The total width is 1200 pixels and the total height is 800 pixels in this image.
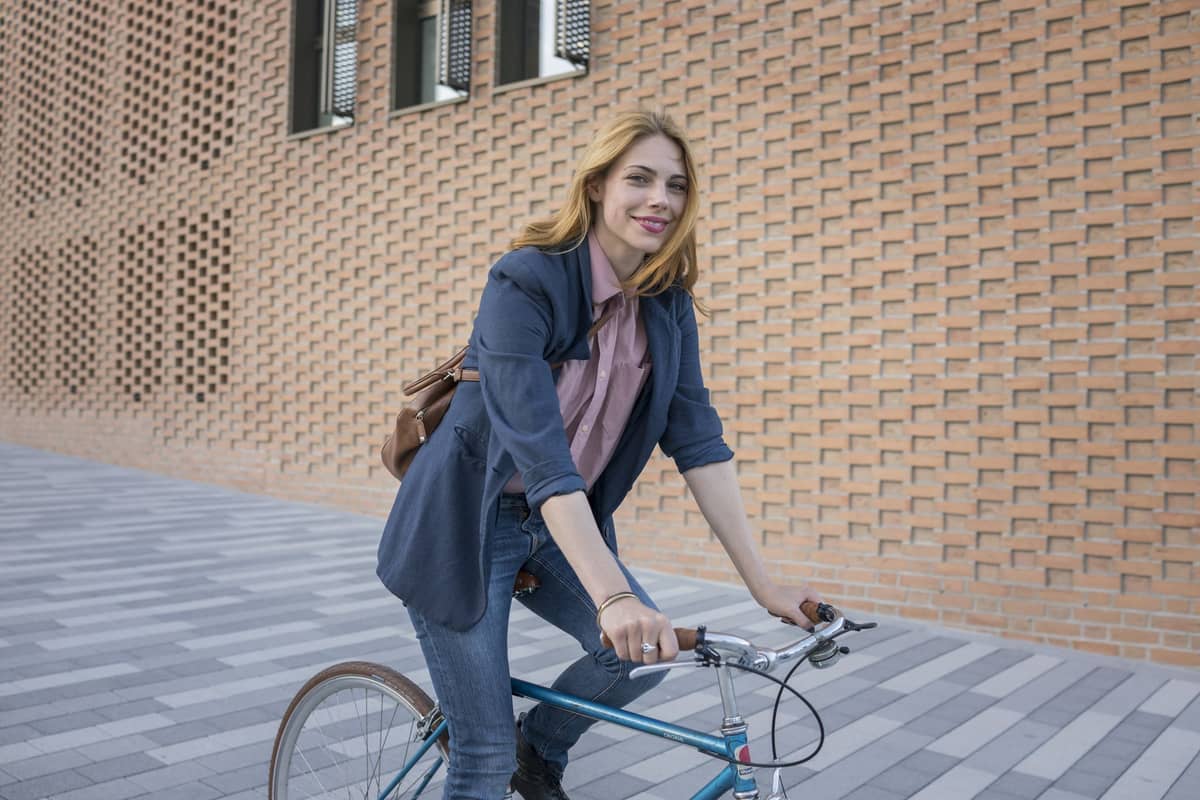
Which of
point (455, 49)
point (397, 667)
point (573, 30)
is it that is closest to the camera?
point (397, 667)

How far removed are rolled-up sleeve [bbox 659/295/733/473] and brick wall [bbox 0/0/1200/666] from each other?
3.50 metres

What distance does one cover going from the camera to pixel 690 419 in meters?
1.98

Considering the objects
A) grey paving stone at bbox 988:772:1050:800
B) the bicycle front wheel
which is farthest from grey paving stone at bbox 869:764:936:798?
the bicycle front wheel

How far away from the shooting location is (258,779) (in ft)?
10.0

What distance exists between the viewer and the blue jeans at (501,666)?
1.81 metres

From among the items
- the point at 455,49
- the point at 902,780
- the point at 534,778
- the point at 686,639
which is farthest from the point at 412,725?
the point at 455,49

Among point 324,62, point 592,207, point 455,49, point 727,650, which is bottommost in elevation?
point 727,650

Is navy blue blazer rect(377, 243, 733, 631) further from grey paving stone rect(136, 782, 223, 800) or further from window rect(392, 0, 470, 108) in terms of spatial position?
window rect(392, 0, 470, 108)

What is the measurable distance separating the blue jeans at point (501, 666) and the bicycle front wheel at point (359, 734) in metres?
0.11

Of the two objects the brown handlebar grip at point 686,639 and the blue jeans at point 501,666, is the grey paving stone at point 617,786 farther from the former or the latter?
the brown handlebar grip at point 686,639

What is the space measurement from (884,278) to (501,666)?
4.18 meters

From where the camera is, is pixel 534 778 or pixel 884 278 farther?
pixel 884 278

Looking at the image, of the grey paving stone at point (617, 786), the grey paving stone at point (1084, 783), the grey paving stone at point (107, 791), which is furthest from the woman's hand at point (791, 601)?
the grey paving stone at point (107, 791)

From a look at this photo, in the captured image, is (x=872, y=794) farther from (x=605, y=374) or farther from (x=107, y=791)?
(x=107, y=791)
